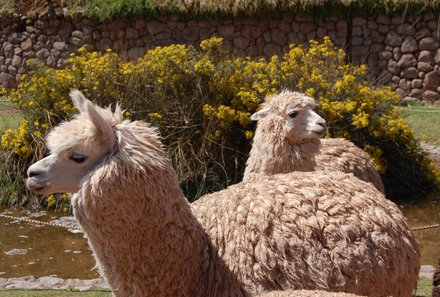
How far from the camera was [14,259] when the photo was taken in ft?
25.7

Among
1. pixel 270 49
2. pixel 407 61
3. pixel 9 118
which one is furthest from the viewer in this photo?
pixel 270 49

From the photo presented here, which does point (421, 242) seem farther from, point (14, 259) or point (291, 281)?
point (291, 281)

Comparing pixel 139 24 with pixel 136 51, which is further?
pixel 139 24

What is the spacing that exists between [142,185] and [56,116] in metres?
6.78

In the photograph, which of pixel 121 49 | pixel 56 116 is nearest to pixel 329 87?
pixel 56 116

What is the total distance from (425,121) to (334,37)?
3.25 m

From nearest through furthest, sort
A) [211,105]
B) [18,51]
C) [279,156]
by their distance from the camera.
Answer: [279,156] → [211,105] → [18,51]

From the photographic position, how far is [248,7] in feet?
49.5

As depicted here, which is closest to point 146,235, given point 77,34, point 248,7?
point 248,7

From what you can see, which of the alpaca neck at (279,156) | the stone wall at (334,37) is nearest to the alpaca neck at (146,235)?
the alpaca neck at (279,156)

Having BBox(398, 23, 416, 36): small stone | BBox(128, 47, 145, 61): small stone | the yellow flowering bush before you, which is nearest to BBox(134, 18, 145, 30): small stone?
BBox(128, 47, 145, 61): small stone

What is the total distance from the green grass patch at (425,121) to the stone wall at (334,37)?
1.08 meters

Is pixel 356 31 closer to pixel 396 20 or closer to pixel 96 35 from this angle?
pixel 396 20

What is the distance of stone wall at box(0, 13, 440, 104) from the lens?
15.3 metres
